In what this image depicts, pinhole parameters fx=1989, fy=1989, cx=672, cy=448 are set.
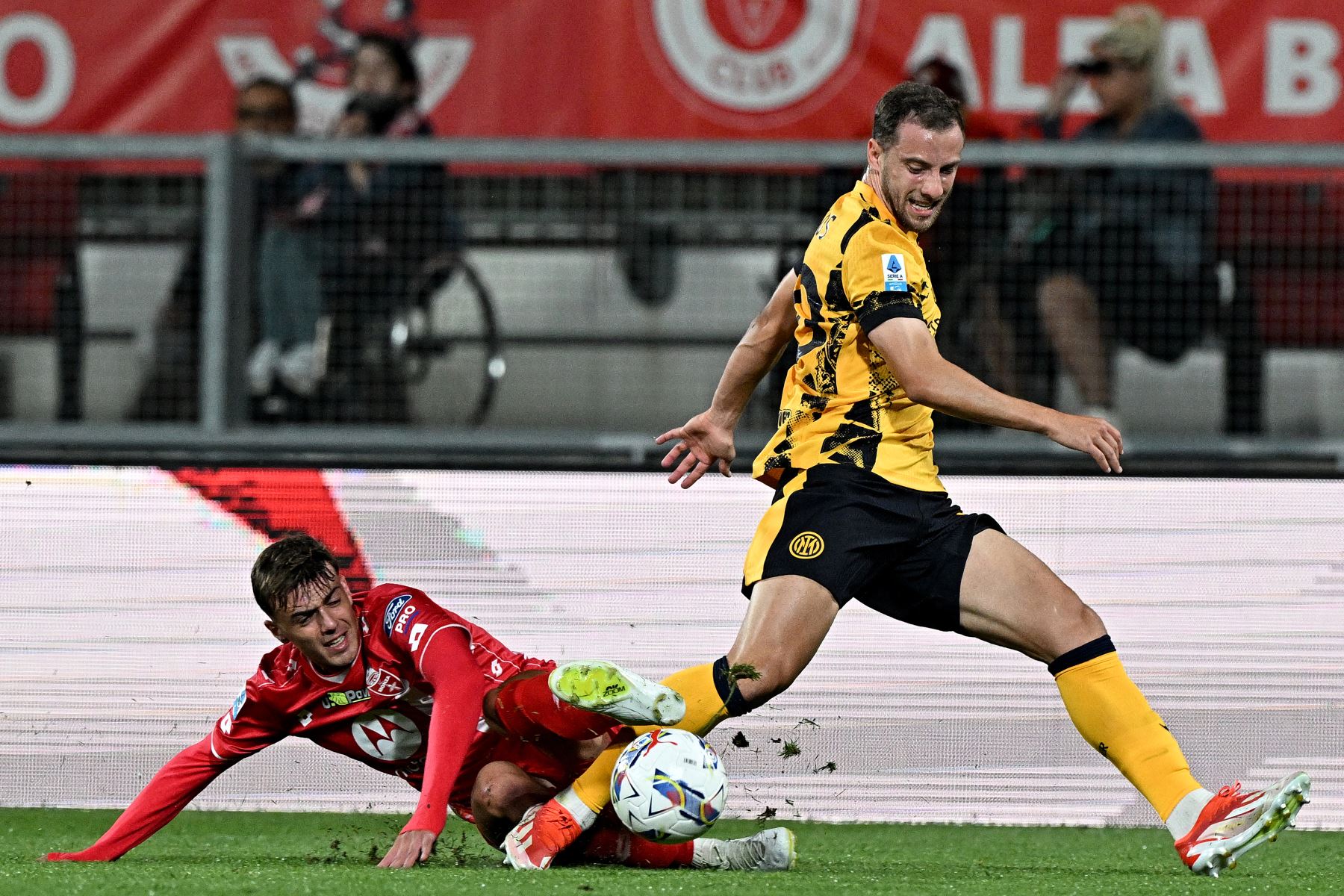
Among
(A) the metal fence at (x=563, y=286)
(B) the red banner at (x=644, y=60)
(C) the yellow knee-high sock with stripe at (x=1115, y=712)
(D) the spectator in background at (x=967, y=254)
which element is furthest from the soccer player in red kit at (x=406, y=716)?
(B) the red banner at (x=644, y=60)

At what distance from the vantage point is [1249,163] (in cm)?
652

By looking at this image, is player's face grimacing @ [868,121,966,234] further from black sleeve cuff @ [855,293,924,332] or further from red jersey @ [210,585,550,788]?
red jersey @ [210,585,550,788]

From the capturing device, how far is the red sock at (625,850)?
432cm

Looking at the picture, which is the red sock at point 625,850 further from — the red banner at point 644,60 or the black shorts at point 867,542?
the red banner at point 644,60

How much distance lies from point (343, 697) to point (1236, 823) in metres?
1.93

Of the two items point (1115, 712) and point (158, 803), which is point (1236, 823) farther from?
point (158, 803)

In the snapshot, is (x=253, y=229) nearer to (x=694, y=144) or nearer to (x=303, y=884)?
(x=694, y=144)

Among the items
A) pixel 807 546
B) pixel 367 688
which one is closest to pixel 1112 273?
pixel 807 546

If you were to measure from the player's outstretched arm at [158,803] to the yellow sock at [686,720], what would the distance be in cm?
85

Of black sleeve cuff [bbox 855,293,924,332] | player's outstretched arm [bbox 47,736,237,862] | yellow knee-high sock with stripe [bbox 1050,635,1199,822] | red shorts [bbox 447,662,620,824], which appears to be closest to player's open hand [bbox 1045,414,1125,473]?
black sleeve cuff [bbox 855,293,924,332]

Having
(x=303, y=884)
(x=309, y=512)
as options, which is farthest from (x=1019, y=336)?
(x=303, y=884)

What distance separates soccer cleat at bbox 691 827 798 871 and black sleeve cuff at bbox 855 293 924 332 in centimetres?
110

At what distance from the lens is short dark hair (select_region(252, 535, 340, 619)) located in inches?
166

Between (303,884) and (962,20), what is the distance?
186 inches
